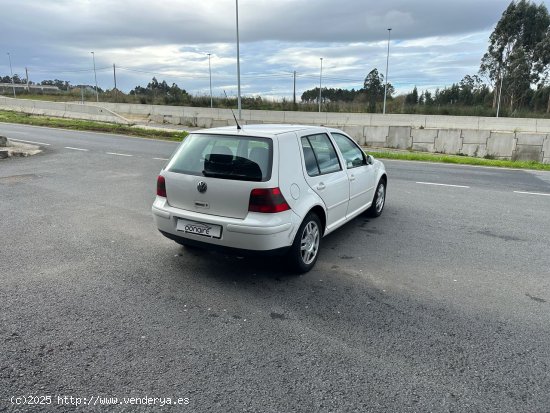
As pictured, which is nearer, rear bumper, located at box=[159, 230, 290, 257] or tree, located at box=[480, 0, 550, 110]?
rear bumper, located at box=[159, 230, 290, 257]

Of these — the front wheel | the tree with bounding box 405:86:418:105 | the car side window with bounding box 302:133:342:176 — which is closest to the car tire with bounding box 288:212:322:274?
the car side window with bounding box 302:133:342:176

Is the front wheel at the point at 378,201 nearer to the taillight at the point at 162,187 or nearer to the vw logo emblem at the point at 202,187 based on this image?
the vw logo emblem at the point at 202,187

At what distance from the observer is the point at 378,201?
6.91 m

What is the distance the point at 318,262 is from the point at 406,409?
2.47 m

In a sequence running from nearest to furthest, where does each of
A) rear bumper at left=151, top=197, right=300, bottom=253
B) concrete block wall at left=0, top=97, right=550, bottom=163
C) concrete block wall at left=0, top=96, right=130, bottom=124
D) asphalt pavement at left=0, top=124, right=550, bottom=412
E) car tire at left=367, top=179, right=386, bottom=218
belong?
asphalt pavement at left=0, top=124, right=550, bottom=412
rear bumper at left=151, top=197, right=300, bottom=253
car tire at left=367, top=179, right=386, bottom=218
concrete block wall at left=0, top=97, right=550, bottom=163
concrete block wall at left=0, top=96, right=130, bottom=124

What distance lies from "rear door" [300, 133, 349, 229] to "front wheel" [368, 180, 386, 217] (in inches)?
56.6

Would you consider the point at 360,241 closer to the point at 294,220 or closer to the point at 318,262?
the point at 318,262

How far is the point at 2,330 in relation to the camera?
132 inches

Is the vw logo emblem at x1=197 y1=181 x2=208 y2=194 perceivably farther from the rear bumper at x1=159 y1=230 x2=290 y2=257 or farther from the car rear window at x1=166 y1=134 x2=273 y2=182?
the rear bumper at x1=159 y1=230 x2=290 y2=257

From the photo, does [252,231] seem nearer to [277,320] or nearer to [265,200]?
[265,200]

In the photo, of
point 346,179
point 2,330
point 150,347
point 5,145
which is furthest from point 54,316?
point 5,145

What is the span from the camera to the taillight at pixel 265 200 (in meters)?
4.08

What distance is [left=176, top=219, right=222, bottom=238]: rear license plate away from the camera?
4227 mm

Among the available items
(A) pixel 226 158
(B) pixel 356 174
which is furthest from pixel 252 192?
(B) pixel 356 174
